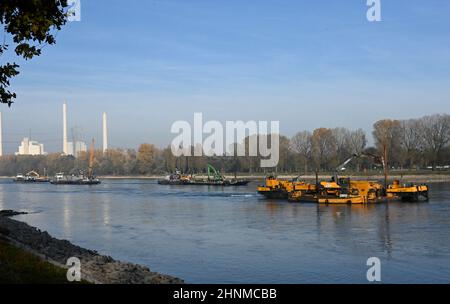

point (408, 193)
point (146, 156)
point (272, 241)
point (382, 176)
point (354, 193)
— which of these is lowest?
point (272, 241)

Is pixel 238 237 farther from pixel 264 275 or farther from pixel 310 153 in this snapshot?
pixel 310 153

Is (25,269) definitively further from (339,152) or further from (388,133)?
(339,152)

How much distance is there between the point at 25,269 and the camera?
16375 millimetres

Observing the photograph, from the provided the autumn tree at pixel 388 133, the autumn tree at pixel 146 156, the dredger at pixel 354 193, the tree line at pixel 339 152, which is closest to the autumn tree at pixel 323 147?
the tree line at pixel 339 152

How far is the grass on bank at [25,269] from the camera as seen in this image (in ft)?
49.3

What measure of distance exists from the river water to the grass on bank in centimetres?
572

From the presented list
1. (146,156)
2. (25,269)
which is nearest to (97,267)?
(25,269)

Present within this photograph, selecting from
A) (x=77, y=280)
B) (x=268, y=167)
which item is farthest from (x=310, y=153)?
(x=77, y=280)

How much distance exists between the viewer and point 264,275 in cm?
2158

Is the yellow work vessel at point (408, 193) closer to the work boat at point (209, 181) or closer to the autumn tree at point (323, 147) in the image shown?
the work boat at point (209, 181)

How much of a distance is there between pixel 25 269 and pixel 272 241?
16565 millimetres

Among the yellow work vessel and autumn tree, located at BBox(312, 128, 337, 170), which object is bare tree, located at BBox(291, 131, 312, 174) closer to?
autumn tree, located at BBox(312, 128, 337, 170)

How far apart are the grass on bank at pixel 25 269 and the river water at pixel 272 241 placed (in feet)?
18.8

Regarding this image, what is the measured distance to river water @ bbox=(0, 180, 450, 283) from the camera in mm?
22062
